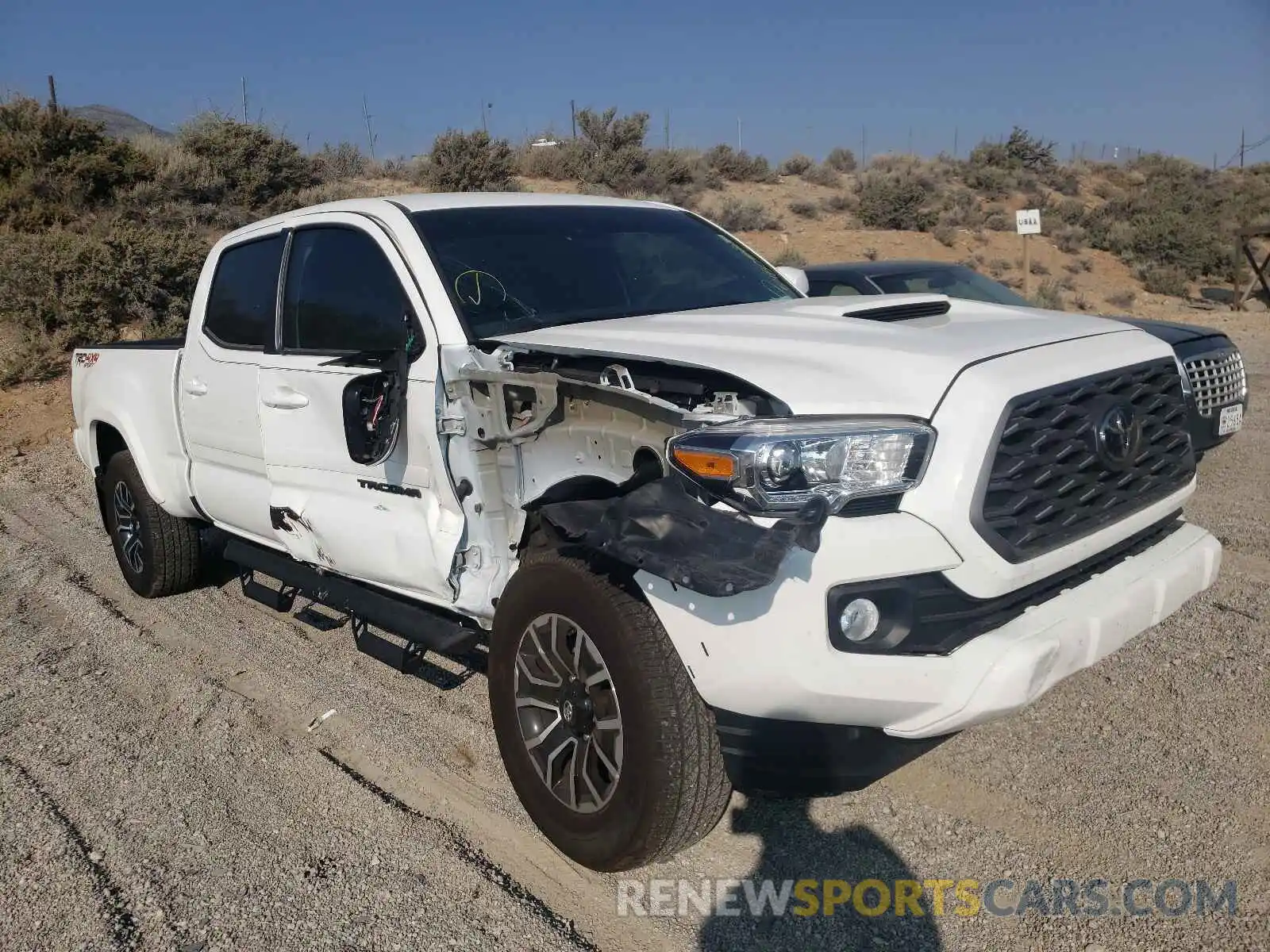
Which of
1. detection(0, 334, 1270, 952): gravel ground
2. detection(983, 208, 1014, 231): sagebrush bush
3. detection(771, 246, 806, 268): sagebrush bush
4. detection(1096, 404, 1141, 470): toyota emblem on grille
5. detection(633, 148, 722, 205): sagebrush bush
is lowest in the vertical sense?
detection(0, 334, 1270, 952): gravel ground

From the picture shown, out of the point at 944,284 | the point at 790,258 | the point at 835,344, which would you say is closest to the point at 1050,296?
the point at 790,258

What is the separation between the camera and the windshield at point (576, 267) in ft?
12.3

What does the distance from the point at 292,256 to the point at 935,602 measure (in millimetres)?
3310

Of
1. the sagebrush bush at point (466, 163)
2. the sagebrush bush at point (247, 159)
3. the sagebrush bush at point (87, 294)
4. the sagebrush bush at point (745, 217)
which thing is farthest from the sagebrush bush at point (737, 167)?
the sagebrush bush at point (87, 294)

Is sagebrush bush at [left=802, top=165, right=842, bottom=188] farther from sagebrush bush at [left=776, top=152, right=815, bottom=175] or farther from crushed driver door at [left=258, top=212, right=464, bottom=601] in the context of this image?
crushed driver door at [left=258, top=212, right=464, bottom=601]

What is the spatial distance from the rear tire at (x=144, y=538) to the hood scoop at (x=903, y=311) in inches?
165

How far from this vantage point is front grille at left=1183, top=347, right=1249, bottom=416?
18.8ft

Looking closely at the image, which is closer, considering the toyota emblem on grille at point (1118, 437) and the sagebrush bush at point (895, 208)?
the toyota emblem on grille at point (1118, 437)

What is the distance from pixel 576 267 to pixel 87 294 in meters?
11.9

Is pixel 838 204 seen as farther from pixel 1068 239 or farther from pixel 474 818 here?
pixel 474 818

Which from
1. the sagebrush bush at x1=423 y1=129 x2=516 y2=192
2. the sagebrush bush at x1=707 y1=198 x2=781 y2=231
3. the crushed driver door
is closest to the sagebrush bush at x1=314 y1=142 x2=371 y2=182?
the sagebrush bush at x1=423 y1=129 x2=516 y2=192

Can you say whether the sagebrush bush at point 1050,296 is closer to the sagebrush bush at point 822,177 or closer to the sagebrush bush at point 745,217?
the sagebrush bush at point 745,217

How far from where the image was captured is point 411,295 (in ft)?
12.1

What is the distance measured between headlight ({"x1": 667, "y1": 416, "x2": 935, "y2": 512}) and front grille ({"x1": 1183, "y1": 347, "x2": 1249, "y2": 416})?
402 cm
